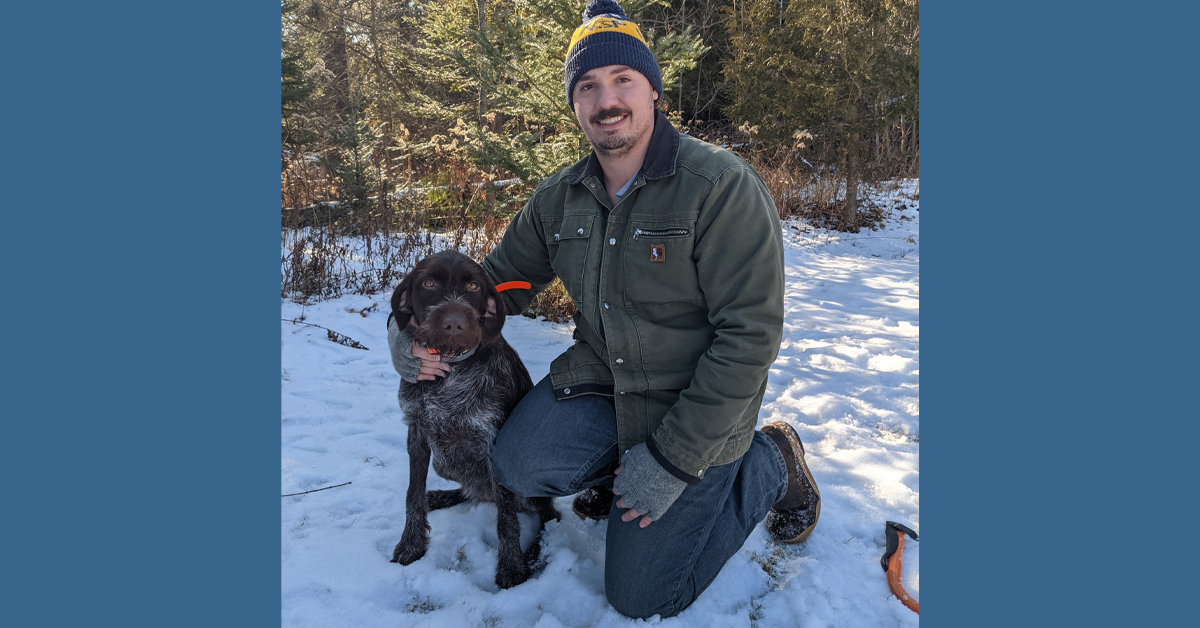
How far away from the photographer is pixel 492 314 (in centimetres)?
260

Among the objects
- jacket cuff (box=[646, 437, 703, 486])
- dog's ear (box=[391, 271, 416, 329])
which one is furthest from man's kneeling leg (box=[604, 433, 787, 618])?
Answer: dog's ear (box=[391, 271, 416, 329])

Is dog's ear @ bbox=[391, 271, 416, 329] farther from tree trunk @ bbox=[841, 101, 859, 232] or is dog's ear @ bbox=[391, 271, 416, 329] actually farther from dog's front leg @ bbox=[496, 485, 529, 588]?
tree trunk @ bbox=[841, 101, 859, 232]

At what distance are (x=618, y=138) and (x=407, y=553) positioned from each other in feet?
6.54

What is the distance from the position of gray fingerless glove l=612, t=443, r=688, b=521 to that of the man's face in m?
1.24

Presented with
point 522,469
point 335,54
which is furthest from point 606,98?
point 335,54

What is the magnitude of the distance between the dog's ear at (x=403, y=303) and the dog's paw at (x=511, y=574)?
110cm

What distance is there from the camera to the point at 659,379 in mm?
2469

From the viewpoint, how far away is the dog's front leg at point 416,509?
267 centimetres

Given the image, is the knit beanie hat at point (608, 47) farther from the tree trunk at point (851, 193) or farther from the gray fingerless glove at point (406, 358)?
the tree trunk at point (851, 193)

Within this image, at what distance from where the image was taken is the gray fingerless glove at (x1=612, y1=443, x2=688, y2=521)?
7.47 ft

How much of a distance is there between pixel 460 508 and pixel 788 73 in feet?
41.2

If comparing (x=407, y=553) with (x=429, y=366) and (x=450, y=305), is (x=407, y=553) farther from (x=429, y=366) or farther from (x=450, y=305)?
(x=450, y=305)

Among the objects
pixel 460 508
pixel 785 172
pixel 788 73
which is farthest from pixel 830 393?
pixel 788 73

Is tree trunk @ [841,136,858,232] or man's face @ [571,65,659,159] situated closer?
man's face @ [571,65,659,159]
